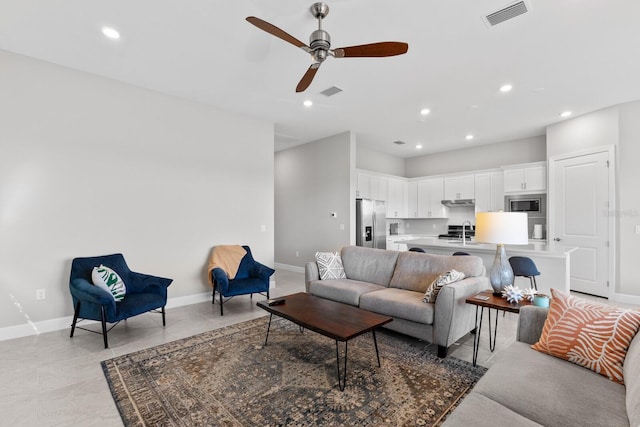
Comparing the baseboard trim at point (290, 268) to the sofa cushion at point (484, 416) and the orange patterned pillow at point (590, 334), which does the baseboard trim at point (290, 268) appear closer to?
the orange patterned pillow at point (590, 334)

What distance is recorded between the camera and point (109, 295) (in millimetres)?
2881

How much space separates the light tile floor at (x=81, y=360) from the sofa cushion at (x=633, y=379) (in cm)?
124

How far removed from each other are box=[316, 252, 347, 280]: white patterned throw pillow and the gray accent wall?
4.34 metres

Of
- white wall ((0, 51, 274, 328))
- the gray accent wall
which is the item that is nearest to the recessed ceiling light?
white wall ((0, 51, 274, 328))

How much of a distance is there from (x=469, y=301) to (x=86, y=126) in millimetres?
4572

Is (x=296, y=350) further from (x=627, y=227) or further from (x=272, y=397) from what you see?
(x=627, y=227)

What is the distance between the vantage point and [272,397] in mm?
2092

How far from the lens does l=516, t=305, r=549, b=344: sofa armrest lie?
1.93m

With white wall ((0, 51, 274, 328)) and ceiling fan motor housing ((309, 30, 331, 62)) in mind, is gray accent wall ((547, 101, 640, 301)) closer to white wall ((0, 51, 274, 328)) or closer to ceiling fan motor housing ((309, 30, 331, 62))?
ceiling fan motor housing ((309, 30, 331, 62))

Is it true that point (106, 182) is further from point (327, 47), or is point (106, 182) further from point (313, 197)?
point (313, 197)

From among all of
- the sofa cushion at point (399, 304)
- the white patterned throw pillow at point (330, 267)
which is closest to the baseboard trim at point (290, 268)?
the white patterned throw pillow at point (330, 267)

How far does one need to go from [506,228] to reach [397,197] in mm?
5302

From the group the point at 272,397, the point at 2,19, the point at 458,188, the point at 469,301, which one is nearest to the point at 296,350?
the point at 272,397

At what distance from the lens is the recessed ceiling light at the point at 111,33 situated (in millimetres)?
2803
